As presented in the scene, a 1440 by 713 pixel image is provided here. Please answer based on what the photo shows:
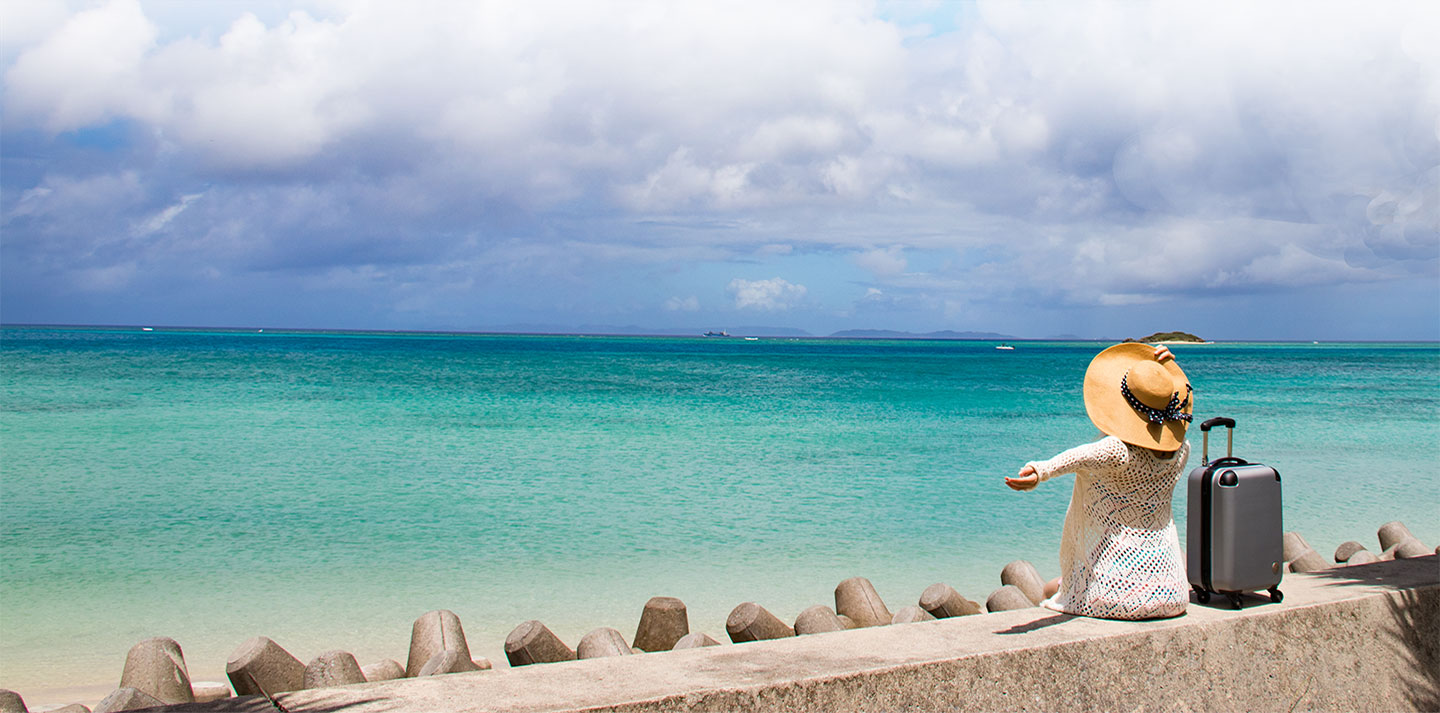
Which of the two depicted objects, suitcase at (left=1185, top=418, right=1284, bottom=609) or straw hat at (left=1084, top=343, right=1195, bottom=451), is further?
suitcase at (left=1185, top=418, right=1284, bottom=609)

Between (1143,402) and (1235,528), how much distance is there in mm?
767

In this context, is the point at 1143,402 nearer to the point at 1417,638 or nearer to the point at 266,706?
the point at 1417,638

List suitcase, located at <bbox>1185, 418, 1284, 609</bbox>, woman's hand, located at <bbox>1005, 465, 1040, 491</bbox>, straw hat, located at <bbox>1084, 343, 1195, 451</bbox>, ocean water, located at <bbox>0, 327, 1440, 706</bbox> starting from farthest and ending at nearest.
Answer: ocean water, located at <bbox>0, 327, 1440, 706</bbox> → suitcase, located at <bbox>1185, 418, 1284, 609</bbox> → straw hat, located at <bbox>1084, 343, 1195, 451</bbox> → woman's hand, located at <bbox>1005, 465, 1040, 491</bbox>

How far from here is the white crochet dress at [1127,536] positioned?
3.88 meters

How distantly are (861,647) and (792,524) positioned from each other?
8400 mm

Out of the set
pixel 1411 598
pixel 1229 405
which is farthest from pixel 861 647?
pixel 1229 405

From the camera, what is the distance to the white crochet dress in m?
3.88

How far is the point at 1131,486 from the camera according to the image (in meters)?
3.92

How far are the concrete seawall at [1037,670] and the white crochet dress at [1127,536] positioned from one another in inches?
3.8

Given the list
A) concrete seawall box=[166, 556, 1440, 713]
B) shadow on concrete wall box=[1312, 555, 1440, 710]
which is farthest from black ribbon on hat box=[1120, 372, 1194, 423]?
shadow on concrete wall box=[1312, 555, 1440, 710]

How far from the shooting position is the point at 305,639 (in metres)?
7.73

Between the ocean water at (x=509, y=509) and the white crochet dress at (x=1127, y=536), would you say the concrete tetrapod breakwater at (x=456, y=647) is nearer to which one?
the white crochet dress at (x=1127, y=536)

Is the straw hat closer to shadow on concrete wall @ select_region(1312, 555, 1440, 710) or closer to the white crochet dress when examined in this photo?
the white crochet dress

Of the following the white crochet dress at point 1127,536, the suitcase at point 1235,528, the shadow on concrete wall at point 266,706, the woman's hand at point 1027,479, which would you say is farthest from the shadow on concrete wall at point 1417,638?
the shadow on concrete wall at point 266,706
